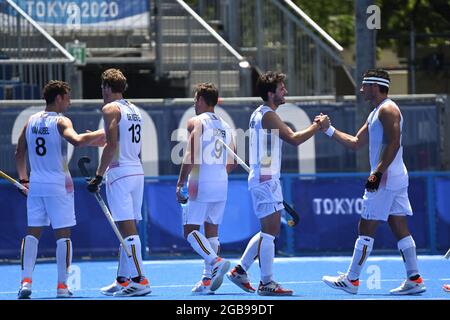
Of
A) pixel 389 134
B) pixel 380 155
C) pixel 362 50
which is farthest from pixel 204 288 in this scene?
pixel 362 50

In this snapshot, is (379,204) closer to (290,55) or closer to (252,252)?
(252,252)

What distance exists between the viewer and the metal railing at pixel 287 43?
2400cm

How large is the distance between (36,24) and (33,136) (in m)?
9.85

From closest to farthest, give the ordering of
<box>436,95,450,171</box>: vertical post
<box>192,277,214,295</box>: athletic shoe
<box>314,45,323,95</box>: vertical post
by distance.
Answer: <box>192,277,214,295</box>: athletic shoe
<box>436,95,450,171</box>: vertical post
<box>314,45,323,95</box>: vertical post

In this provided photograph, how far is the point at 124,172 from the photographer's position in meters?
12.8

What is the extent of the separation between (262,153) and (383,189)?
1.25m

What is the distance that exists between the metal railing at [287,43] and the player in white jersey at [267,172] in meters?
10.8

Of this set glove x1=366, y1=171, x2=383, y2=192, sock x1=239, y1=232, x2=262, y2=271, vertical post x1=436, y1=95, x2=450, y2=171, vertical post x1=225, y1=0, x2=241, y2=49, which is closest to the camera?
glove x1=366, y1=171, x2=383, y2=192

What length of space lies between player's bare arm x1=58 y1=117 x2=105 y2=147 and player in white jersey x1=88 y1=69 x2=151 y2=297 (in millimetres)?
245

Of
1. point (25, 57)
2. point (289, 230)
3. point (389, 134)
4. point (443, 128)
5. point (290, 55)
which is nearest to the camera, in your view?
point (389, 134)

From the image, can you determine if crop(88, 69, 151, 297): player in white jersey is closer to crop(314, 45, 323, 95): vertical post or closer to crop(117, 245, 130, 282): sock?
crop(117, 245, 130, 282): sock

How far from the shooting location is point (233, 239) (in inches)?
714

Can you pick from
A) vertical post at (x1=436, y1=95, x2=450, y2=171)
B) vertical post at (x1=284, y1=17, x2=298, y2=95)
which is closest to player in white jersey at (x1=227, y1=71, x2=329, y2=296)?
vertical post at (x1=436, y1=95, x2=450, y2=171)

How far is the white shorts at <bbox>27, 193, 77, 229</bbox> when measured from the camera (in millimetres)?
12914
